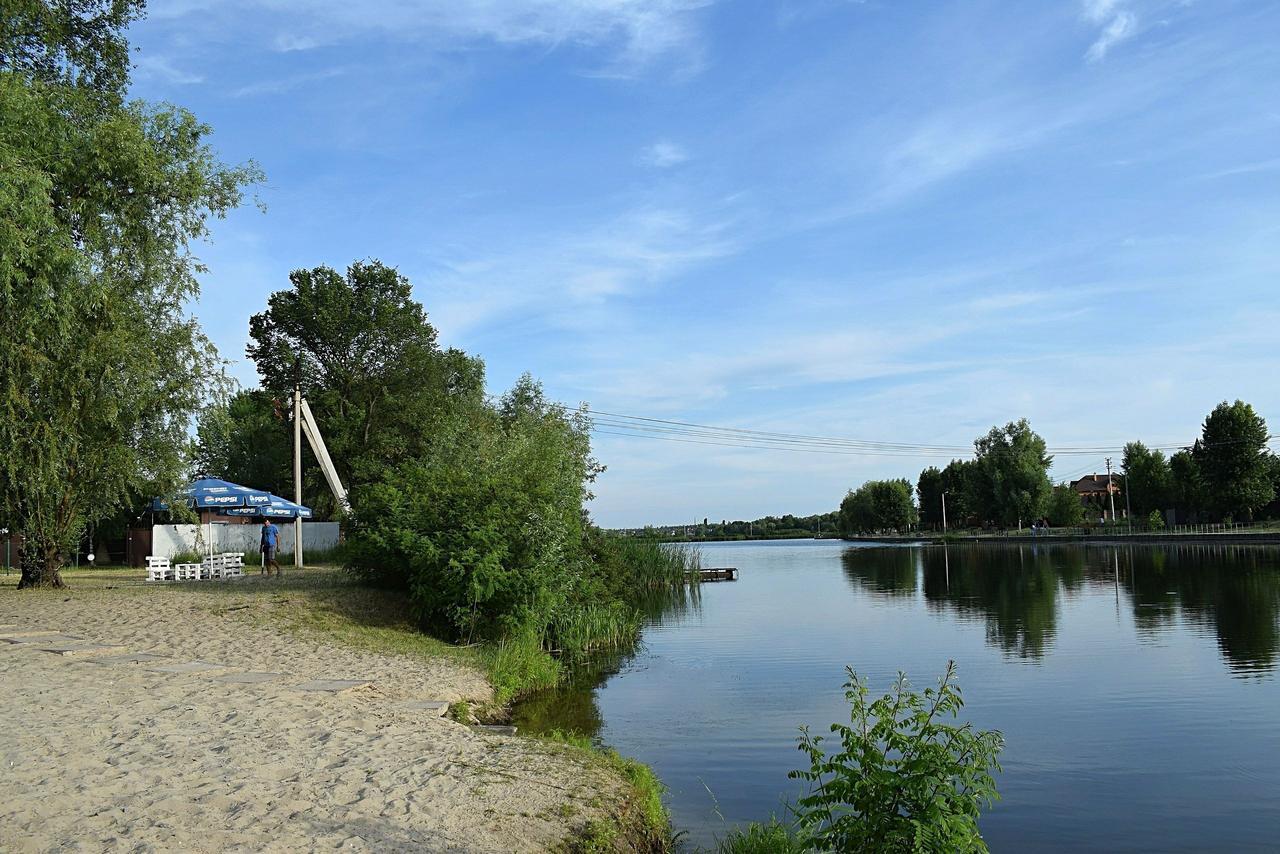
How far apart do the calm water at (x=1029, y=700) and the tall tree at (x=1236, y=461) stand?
40.7 m

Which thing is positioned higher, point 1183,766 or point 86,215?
point 86,215

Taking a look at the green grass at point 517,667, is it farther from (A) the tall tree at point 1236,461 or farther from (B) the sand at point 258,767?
(A) the tall tree at point 1236,461

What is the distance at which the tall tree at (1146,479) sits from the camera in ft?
279

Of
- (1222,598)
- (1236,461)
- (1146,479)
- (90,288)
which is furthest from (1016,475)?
(90,288)

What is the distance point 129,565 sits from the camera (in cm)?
3525

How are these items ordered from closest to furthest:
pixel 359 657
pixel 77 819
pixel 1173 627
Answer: pixel 77 819, pixel 359 657, pixel 1173 627

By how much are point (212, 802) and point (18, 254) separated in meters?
9.59

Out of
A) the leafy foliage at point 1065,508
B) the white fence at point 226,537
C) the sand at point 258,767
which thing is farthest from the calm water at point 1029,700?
the leafy foliage at point 1065,508

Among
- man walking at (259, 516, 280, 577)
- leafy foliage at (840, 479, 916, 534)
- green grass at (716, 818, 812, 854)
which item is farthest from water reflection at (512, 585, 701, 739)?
leafy foliage at (840, 479, 916, 534)

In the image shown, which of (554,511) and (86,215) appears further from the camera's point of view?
(554,511)

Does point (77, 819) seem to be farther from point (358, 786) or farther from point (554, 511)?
Result: point (554, 511)

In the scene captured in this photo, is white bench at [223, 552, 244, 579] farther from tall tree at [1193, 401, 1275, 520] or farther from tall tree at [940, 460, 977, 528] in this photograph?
tall tree at [940, 460, 977, 528]

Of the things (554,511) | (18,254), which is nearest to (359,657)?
(554,511)

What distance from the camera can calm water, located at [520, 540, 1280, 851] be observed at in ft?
33.6
